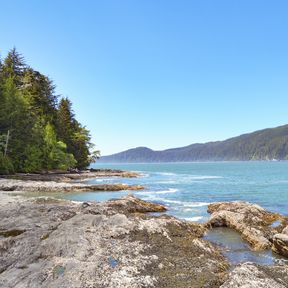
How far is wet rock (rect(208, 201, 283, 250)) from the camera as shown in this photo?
16.4 m

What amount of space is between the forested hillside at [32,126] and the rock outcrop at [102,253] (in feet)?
122

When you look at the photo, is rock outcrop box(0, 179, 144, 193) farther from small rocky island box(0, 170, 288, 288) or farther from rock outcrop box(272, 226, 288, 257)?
rock outcrop box(272, 226, 288, 257)

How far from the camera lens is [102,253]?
1213cm

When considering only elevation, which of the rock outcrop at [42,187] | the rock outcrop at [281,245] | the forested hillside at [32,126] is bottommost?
the rock outcrop at [281,245]

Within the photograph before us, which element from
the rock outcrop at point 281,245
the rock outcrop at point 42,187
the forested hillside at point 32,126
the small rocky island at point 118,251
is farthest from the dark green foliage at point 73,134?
the rock outcrop at point 281,245

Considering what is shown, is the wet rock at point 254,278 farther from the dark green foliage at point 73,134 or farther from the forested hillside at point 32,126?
the dark green foliage at point 73,134

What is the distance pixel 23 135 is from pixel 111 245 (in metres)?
46.0

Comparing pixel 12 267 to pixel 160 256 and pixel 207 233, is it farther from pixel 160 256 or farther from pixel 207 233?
pixel 207 233

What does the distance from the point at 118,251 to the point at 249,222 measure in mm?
10397

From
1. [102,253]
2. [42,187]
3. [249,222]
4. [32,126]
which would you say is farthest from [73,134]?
[102,253]

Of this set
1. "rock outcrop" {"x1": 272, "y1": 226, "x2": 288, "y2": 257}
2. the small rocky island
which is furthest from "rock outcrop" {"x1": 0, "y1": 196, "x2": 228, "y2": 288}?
"rock outcrop" {"x1": 272, "y1": 226, "x2": 288, "y2": 257}

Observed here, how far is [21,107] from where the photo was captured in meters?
53.4

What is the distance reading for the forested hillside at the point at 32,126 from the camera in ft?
171

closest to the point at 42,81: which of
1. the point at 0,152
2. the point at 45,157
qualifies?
the point at 45,157
